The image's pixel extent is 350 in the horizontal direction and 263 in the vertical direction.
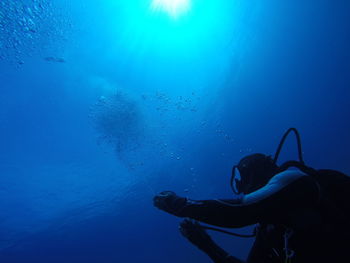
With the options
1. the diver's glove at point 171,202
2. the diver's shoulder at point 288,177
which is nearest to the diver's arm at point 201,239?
the diver's glove at point 171,202

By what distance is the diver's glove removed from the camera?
5.29 feet

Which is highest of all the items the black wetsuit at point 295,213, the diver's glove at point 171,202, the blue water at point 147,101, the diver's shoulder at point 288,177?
the blue water at point 147,101

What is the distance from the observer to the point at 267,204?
57.3 inches

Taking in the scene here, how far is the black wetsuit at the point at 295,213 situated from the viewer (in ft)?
4.80

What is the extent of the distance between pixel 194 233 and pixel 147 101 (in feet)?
36.3

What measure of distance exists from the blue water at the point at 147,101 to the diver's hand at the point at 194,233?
8.97m

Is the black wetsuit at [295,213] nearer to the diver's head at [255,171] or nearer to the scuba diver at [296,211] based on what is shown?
the scuba diver at [296,211]

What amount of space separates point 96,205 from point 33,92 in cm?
1413

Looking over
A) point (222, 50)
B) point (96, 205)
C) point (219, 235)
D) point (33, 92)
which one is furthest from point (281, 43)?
point (219, 235)

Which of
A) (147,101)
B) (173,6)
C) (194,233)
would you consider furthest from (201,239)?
(147,101)

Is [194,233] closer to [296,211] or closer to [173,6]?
[296,211]

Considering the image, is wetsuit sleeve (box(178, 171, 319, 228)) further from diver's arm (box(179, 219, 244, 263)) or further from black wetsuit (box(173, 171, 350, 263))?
diver's arm (box(179, 219, 244, 263))

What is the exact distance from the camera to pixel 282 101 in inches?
684

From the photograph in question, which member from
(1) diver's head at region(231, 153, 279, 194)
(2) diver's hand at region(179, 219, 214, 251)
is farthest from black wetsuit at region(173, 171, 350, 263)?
(2) diver's hand at region(179, 219, 214, 251)
